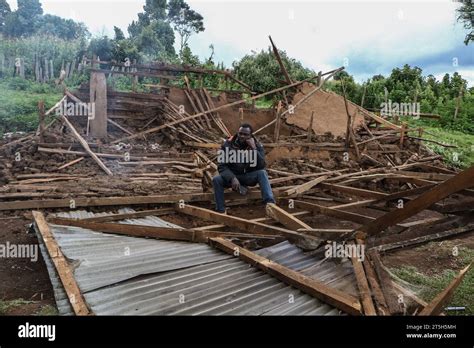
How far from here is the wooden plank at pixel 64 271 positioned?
2.99 metres

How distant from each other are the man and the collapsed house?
0.34m

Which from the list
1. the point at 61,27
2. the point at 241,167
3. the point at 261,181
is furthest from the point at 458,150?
the point at 61,27

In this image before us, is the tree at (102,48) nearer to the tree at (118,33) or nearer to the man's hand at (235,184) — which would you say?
the tree at (118,33)

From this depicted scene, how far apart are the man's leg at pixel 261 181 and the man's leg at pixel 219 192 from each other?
1.22 ft

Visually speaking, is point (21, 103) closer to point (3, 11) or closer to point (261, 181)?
point (261, 181)

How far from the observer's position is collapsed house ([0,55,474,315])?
320cm

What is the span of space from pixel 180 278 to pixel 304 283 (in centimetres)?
114

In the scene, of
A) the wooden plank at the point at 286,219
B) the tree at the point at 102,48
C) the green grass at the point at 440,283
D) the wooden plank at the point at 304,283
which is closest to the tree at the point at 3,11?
the tree at the point at 102,48

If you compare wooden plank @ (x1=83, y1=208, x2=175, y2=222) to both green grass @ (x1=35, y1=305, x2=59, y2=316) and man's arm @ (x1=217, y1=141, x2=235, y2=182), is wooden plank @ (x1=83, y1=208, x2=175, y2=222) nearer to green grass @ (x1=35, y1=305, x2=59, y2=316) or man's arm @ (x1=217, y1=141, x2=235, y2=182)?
man's arm @ (x1=217, y1=141, x2=235, y2=182)

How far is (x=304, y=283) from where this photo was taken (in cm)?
329

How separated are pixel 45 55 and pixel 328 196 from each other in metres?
23.5

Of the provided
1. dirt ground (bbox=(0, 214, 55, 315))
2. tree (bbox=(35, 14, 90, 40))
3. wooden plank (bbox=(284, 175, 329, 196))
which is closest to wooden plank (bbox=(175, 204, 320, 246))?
wooden plank (bbox=(284, 175, 329, 196))
